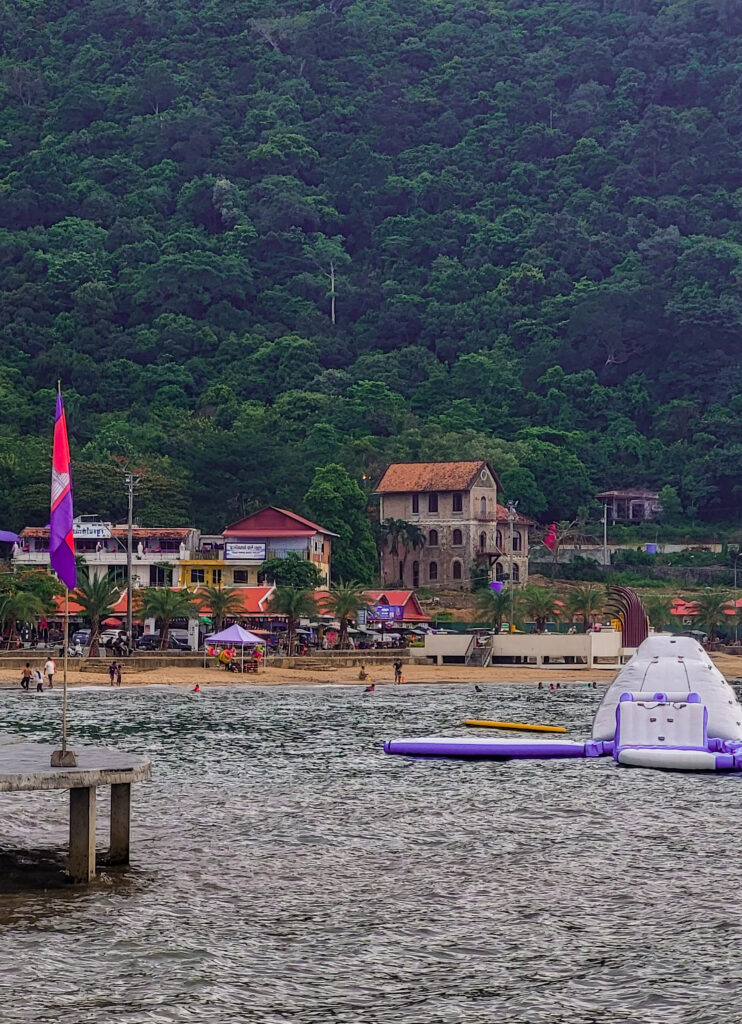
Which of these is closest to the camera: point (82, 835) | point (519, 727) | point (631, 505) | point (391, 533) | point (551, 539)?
point (82, 835)

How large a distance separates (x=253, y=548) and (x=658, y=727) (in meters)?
73.8

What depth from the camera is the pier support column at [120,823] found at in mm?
25425

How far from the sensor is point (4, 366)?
178750 mm

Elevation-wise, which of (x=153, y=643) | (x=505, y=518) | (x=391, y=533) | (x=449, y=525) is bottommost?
(x=153, y=643)

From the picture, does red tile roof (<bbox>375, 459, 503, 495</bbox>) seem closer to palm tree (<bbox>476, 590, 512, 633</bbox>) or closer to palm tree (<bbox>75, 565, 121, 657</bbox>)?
palm tree (<bbox>476, 590, 512, 633</bbox>)

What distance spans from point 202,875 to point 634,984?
341 inches

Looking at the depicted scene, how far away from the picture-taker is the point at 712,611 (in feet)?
346

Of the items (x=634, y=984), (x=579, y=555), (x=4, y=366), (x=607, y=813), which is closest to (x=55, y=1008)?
(x=634, y=984)

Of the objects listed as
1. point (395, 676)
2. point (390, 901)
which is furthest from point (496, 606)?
point (390, 901)

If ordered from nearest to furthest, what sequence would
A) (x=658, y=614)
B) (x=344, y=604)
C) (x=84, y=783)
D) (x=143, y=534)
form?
(x=84, y=783) < (x=344, y=604) < (x=658, y=614) < (x=143, y=534)

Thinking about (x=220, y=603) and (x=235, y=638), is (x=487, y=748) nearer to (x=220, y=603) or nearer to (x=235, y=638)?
(x=235, y=638)

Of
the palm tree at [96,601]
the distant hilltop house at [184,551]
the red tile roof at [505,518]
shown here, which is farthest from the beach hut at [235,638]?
the red tile roof at [505,518]

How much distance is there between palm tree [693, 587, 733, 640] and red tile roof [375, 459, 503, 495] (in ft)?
89.3

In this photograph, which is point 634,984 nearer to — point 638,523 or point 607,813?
point 607,813
